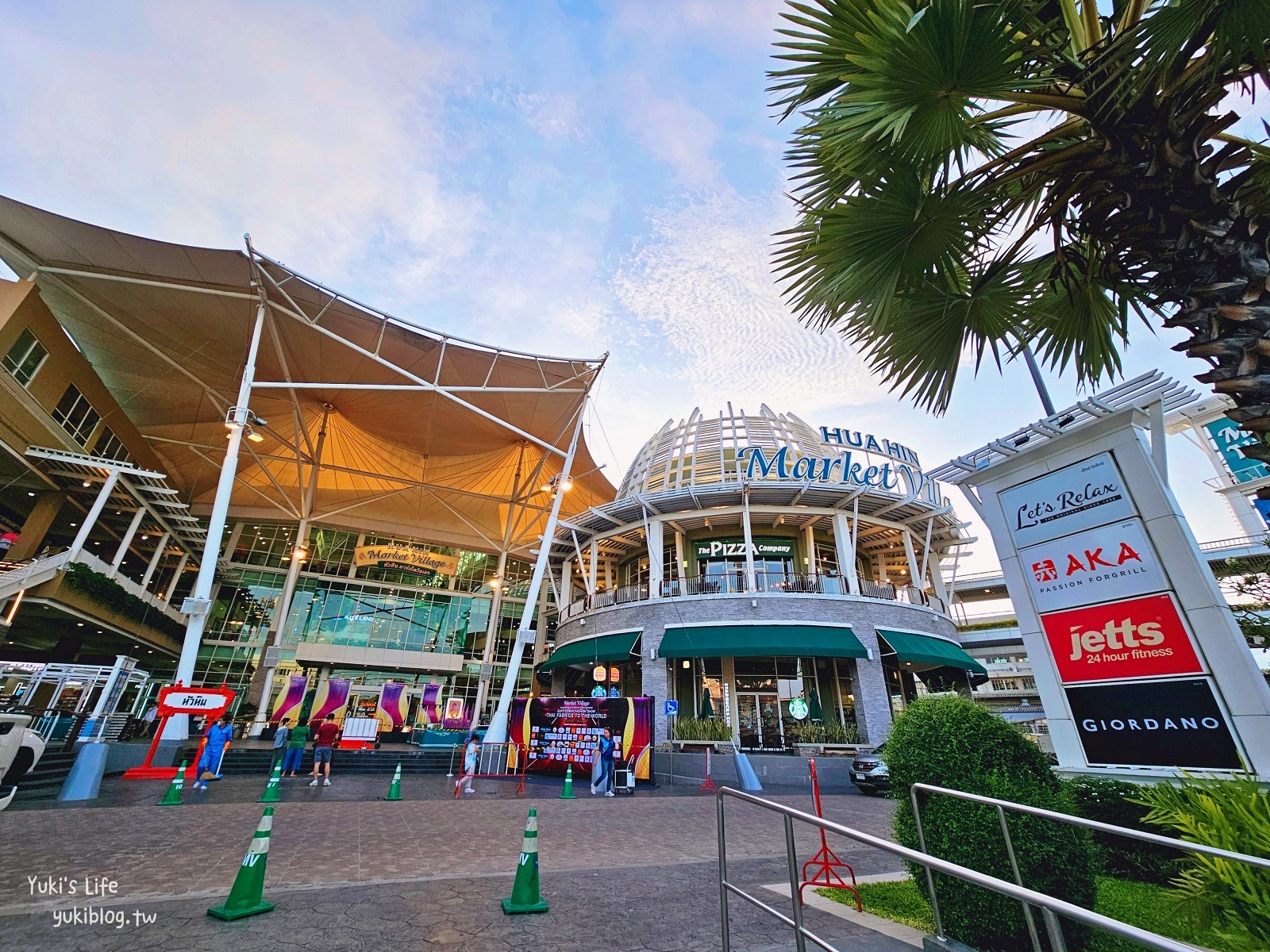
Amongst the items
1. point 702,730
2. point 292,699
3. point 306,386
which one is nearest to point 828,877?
point 702,730

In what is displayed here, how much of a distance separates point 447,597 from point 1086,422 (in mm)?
37251

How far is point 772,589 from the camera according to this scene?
873 inches

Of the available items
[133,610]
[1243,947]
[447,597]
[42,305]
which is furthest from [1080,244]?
[447,597]

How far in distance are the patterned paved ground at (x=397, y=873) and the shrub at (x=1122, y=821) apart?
258 centimetres

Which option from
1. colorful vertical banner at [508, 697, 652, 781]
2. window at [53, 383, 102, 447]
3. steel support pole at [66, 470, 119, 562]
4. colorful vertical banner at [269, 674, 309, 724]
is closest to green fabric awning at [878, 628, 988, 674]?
colorful vertical banner at [508, 697, 652, 781]

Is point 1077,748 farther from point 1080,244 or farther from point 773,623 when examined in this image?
point 773,623

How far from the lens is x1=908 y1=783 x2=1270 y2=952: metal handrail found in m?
2.35

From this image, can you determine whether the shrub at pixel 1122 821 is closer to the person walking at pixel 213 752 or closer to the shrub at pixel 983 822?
the shrub at pixel 983 822

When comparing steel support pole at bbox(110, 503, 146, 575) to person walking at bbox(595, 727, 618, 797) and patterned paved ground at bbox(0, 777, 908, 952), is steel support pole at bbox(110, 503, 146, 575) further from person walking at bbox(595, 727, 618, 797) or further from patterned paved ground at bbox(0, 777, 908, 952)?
person walking at bbox(595, 727, 618, 797)

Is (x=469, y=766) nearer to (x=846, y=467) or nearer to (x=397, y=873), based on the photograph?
(x=397, y=873)

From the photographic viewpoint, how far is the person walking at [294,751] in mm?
15984

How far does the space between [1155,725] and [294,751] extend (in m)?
19.5

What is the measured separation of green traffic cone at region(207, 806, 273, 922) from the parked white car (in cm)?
854

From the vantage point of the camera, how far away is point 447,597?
124 feet
